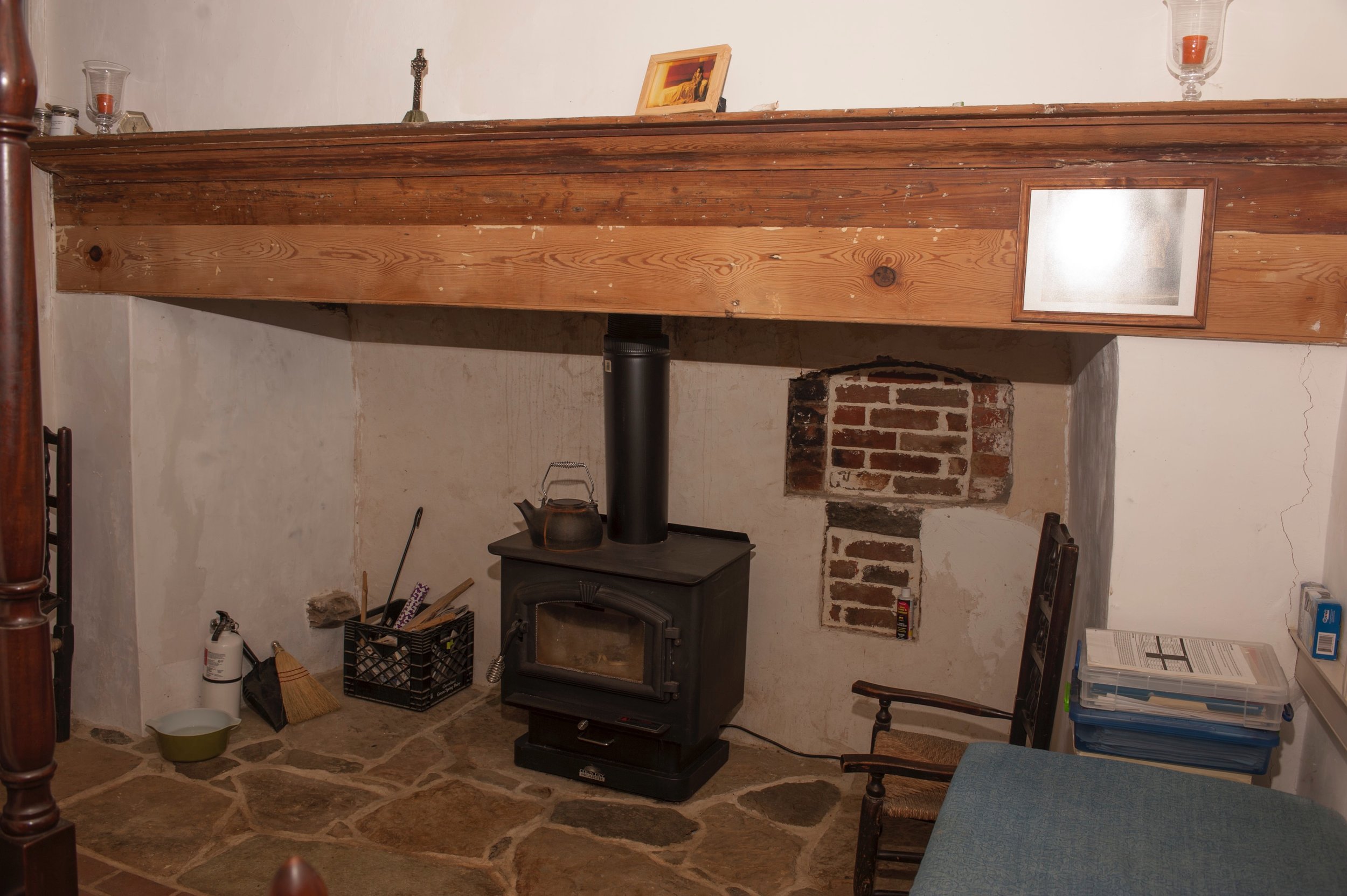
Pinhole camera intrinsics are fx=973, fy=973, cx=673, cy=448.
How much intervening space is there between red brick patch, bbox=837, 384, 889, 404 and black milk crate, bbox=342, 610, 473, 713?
72.9 inches

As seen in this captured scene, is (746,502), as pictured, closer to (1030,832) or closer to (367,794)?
(367,794)

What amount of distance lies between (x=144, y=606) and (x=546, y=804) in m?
1.65

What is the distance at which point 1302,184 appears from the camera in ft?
6.93

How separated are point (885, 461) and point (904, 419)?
0.16 metres

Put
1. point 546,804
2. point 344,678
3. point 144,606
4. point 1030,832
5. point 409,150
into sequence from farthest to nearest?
1. point 344,678
2. point 144,606
3. point 546,804
4. point 409,150
5. point 1030,832

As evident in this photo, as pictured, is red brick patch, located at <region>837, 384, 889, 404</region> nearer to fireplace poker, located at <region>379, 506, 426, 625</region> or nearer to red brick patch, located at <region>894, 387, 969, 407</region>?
red brick patch, located at <region>894, 387, 969, 407</region>

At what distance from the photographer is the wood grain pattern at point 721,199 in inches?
84.0

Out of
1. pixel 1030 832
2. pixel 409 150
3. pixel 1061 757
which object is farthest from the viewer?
pixel 409 150

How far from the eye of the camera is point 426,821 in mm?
3125

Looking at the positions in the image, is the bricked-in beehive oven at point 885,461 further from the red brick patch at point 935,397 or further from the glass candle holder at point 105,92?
the glass candle holder at point 105,92

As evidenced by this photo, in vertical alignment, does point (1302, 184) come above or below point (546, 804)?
above

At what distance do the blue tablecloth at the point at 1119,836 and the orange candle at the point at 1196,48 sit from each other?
1.54 metres

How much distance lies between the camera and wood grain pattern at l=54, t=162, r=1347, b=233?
2.13 m

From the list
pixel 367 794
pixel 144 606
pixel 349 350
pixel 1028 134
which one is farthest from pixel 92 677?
pixel 1028 134
